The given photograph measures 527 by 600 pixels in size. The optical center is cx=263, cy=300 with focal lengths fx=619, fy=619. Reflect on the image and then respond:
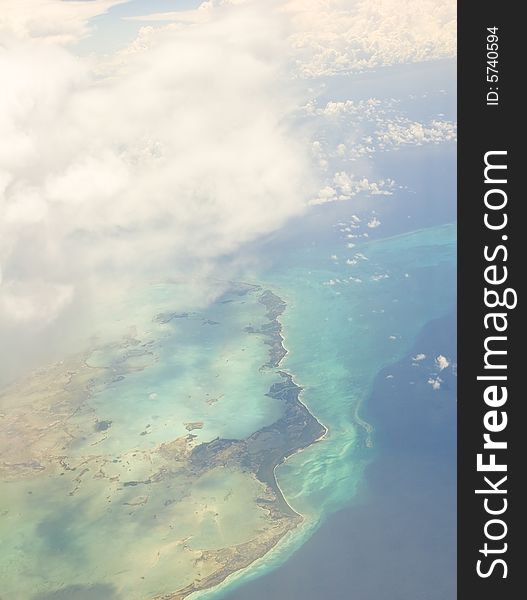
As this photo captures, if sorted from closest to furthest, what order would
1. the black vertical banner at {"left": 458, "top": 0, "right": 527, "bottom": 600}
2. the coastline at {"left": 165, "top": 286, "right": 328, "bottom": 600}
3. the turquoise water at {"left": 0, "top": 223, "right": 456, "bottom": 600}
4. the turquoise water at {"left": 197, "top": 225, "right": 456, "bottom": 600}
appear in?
the black vertical banner at {"left": 458, "top": 0, "right": 527, "bottom": 600}, the coastline at {"left": 165, "top": 286, "right": 328, "bottom": 600}, the turquoise water at {"left": 0, "top": 223, "right": 456, "bottom": 600}, the turquoise water at {"left": 197, "top": 225, "right": 456, "bottom": 600}

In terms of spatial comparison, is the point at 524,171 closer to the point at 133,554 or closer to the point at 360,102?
the point at 133,554

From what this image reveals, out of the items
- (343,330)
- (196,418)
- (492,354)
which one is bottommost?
(492,354)

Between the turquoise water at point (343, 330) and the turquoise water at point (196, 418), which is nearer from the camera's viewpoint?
the turquoise water at point (196, 418)

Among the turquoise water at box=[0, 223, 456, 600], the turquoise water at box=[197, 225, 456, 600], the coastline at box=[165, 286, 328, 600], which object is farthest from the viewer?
the turquoise water at box=[197, 225, 456, 600]

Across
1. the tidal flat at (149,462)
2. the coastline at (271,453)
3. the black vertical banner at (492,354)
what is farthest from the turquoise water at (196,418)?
the black vertical banner at (492,354)

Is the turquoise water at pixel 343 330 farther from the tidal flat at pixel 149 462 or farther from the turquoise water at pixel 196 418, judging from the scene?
the tidal flat at pixel 149 462

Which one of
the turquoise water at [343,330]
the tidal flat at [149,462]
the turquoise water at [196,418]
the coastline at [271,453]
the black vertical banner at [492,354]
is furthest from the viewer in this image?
the turquoise water at [343,330]

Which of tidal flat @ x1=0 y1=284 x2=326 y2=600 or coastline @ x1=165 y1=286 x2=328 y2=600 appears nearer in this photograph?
coastline @ x1=165 y1=286 x2=328 y2=600

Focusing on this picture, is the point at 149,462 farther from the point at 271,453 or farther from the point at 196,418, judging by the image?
the point at 271,453

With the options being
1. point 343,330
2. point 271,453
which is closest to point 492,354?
point 271,453

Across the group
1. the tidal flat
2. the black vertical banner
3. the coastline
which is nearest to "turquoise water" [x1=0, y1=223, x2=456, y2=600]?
the tidal flat

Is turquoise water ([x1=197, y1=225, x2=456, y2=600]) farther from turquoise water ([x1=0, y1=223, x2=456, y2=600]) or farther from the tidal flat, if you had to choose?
the tidal flat
